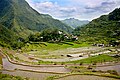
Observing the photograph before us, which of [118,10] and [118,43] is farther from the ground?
[118,10]

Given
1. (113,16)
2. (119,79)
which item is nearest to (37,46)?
(119,79)

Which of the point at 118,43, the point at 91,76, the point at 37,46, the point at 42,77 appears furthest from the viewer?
the point at 37,46

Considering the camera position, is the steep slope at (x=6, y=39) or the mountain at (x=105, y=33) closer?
the steep slope at (x=6, y=39)

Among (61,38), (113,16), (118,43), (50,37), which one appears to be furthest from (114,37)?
(113,16)

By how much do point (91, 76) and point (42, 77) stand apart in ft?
22.3

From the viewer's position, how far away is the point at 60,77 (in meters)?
28.8

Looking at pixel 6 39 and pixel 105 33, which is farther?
pixel 105 33

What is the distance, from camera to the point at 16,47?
339 feet

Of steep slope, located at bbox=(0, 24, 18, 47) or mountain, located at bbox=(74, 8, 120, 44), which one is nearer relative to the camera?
steep slope, located at bbox=(0, 24, 18, 47)

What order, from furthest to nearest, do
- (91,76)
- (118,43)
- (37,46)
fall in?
(37,46)
(118,43)
(91,76)

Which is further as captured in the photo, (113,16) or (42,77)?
(113,16)

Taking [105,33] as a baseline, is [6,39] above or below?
above

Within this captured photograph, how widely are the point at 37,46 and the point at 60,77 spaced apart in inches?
2747

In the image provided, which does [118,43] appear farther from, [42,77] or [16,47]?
[42,77]
